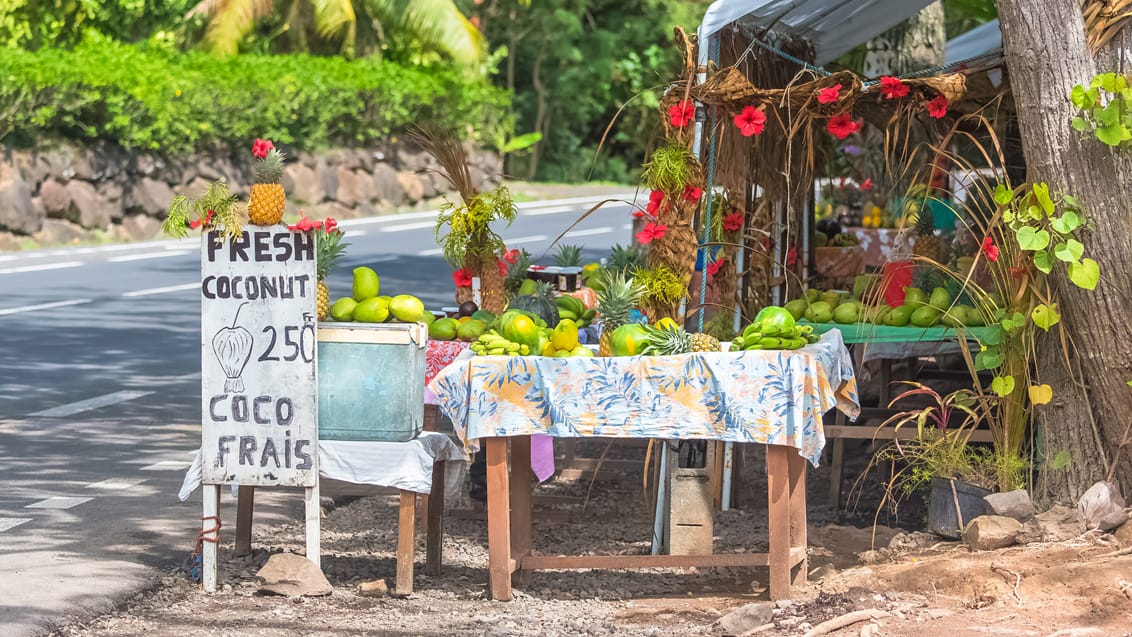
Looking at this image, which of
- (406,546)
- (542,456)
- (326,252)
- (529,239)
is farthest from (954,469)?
(529,239)

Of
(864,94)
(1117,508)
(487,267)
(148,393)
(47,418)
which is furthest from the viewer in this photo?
(148,393)

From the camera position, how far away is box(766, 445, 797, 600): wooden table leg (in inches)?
223

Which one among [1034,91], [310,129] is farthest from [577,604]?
[310,129]

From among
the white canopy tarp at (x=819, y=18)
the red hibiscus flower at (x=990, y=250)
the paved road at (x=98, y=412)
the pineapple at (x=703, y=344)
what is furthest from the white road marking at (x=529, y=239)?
the pineapple at (x=703, y=344)

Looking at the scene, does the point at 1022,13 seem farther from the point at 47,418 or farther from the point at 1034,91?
the point at 47,418

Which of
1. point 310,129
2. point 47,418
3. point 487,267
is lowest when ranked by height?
point 47,418

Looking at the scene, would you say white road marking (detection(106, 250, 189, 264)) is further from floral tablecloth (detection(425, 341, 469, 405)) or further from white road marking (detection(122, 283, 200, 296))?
floral tablecloth (detection(425, 341, 469, 405))

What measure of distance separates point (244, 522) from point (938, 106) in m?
3.42

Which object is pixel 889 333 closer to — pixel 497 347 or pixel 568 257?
pixel 568 257

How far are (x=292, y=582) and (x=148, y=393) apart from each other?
196 inches

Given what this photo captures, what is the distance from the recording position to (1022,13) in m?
6.04

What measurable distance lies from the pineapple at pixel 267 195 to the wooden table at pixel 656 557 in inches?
46.5

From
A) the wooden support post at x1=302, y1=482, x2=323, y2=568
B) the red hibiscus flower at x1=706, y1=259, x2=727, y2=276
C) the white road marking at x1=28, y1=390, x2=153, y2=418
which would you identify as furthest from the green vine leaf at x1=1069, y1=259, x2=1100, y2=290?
the white road marking at x1=28, y1=390, x2=153, y2=418

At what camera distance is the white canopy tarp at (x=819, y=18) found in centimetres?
655
